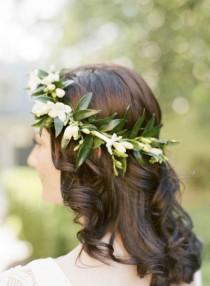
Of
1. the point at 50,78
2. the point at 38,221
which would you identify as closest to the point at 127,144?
the point at 50,78

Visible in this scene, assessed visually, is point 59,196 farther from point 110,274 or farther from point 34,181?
point 34,181

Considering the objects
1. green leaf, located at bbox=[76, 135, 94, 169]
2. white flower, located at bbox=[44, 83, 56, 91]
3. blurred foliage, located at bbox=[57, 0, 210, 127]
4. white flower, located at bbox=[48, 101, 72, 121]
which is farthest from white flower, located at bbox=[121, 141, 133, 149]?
blurred foliage, located at bbox=[57, 0, 210, 127]

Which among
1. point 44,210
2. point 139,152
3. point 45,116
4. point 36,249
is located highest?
point 45,116

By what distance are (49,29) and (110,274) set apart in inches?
218

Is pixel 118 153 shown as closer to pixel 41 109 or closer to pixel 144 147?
pixel 144 147

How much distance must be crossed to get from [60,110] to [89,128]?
4.7 inches

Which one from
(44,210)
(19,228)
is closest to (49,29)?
(44,210)

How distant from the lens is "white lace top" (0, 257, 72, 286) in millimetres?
1999

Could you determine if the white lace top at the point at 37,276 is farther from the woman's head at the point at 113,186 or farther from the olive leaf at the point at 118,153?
the olive leaf at the point at 118,153

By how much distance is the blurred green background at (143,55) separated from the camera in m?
4.62

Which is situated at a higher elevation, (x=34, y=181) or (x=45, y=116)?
(x=45, y=116)

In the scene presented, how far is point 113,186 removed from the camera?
6.97 feet

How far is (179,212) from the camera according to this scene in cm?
255

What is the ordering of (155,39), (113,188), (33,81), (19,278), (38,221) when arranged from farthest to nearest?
(38,221)
(155,39)
(33,81)
(113,188)
(19,278)
